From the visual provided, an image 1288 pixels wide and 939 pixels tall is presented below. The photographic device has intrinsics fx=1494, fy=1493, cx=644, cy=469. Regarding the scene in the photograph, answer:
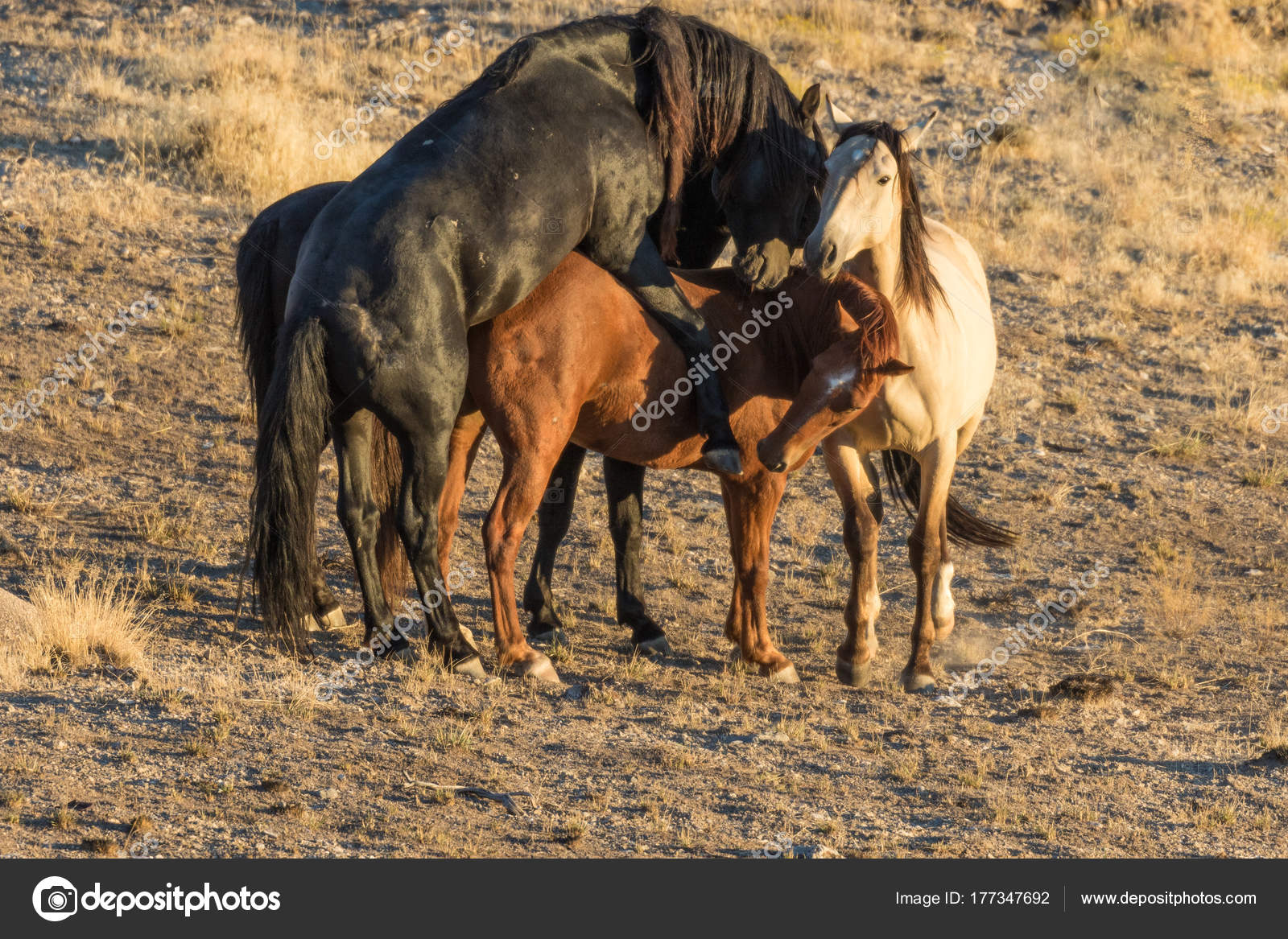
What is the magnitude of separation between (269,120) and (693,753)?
866 cm

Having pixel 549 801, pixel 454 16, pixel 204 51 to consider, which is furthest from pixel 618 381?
pixel 454 16

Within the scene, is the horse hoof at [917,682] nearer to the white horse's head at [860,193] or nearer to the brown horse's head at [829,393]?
the brown horse's head at [829,393]

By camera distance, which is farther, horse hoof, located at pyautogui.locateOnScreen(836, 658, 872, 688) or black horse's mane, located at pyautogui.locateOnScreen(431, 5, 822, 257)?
horse hoof, located at pyautogui.locateOnScreen(836, 658, 872, 688)

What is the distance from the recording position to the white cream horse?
6238 millimetres

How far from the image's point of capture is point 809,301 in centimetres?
666

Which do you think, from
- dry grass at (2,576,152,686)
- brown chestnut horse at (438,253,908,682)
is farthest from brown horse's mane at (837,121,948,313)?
dry grass at (2,576,152,686)

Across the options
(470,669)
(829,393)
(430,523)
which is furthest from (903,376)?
(470,669)

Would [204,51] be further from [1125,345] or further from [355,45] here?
[1125,345]

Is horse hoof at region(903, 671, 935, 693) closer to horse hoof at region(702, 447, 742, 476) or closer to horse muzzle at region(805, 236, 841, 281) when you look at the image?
horse hoof at region(702, 447, 742, 476)

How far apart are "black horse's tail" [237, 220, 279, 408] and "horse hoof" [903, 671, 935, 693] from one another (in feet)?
10.4

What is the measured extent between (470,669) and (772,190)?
259cm

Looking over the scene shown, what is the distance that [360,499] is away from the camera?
615 centimetres

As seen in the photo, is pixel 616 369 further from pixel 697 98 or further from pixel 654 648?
pixel 654 648
